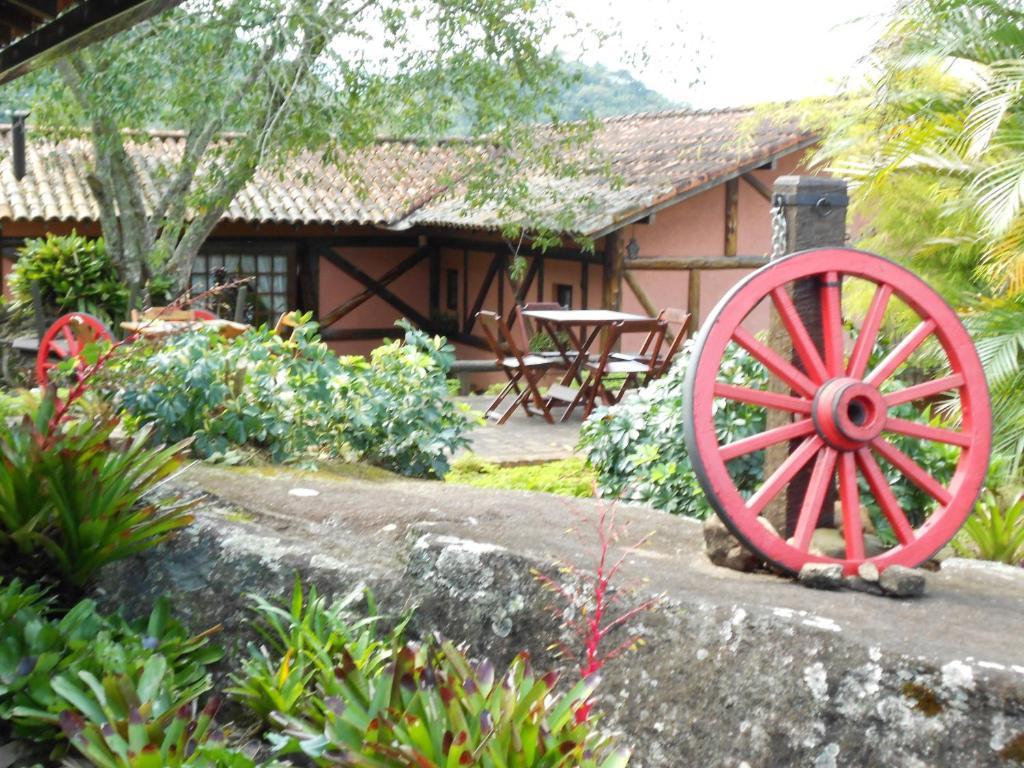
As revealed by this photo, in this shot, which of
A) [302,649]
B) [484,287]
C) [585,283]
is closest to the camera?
[302,649]

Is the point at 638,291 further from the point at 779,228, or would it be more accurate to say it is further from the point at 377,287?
the point at 779,228

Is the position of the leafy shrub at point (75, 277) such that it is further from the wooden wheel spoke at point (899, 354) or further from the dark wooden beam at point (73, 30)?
the wooden wheel spoke at point (899, 354)

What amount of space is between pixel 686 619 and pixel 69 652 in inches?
64.6

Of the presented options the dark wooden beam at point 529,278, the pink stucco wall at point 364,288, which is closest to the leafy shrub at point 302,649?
the dark wooden beam at point 529,278

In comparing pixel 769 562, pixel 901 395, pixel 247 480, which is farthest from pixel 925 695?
pixel 247 480

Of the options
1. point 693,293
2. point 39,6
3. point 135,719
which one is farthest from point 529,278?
point 135,719

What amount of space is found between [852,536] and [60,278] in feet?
37.4

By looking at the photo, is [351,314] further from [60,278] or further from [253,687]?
[253,687]

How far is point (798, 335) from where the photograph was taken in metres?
3.57

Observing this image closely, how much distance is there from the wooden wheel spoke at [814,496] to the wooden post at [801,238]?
0.75 ft

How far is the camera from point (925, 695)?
278 cm

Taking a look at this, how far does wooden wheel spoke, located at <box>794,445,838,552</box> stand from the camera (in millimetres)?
3488

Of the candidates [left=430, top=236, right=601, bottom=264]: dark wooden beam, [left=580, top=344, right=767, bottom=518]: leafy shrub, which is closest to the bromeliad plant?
[left=580, top=344, right=767, bottom=518]: leafy shrub

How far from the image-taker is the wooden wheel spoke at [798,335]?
3570 millimetres
